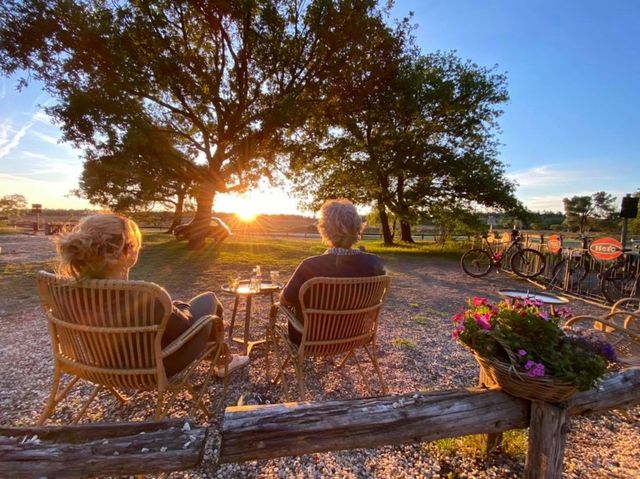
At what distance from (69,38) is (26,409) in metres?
11.2

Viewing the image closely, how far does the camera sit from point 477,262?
900 cm

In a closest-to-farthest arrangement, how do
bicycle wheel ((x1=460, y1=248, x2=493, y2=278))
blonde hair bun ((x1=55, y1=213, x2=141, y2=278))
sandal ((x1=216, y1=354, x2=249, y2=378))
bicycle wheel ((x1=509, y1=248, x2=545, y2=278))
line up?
blonde hair bun ((x1=55, y1=213, x2=141, y2=278))
sandal ((x1=216, y1=354, x2=249, y2=378))
bicycle wheel ((x1=509, y1=248, x2=545, y2=278))
bicycle wheel ((x1=460, y1=248, x2=493, y2=278))

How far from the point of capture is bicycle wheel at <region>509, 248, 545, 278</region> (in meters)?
8.05

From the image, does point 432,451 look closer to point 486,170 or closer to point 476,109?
point 486,170

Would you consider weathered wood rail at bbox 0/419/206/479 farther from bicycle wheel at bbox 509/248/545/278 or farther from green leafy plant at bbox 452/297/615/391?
bicycle wheel at bbox 509/248/545/278

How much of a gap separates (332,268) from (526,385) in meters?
1.25

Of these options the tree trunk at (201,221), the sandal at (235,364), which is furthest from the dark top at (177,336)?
the tree trunk at (201,221)

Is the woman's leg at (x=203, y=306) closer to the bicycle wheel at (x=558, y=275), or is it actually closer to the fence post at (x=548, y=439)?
the fence post at (x=548, y=439)

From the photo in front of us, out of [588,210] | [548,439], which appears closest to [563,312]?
[548,439]

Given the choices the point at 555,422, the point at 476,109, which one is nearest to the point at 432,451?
the point at 555,422

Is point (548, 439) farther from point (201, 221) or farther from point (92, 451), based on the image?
point (201, 221)

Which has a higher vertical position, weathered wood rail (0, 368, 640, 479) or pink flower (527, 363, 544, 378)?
pink flower (527, 363, 544, 378)

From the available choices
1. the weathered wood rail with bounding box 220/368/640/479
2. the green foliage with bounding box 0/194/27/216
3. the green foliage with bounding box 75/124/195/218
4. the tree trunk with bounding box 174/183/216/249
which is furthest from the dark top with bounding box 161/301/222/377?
the green foliage with bounding box 0/194/27/216

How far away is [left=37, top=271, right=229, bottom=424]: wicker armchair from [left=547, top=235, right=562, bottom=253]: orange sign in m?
8.40
